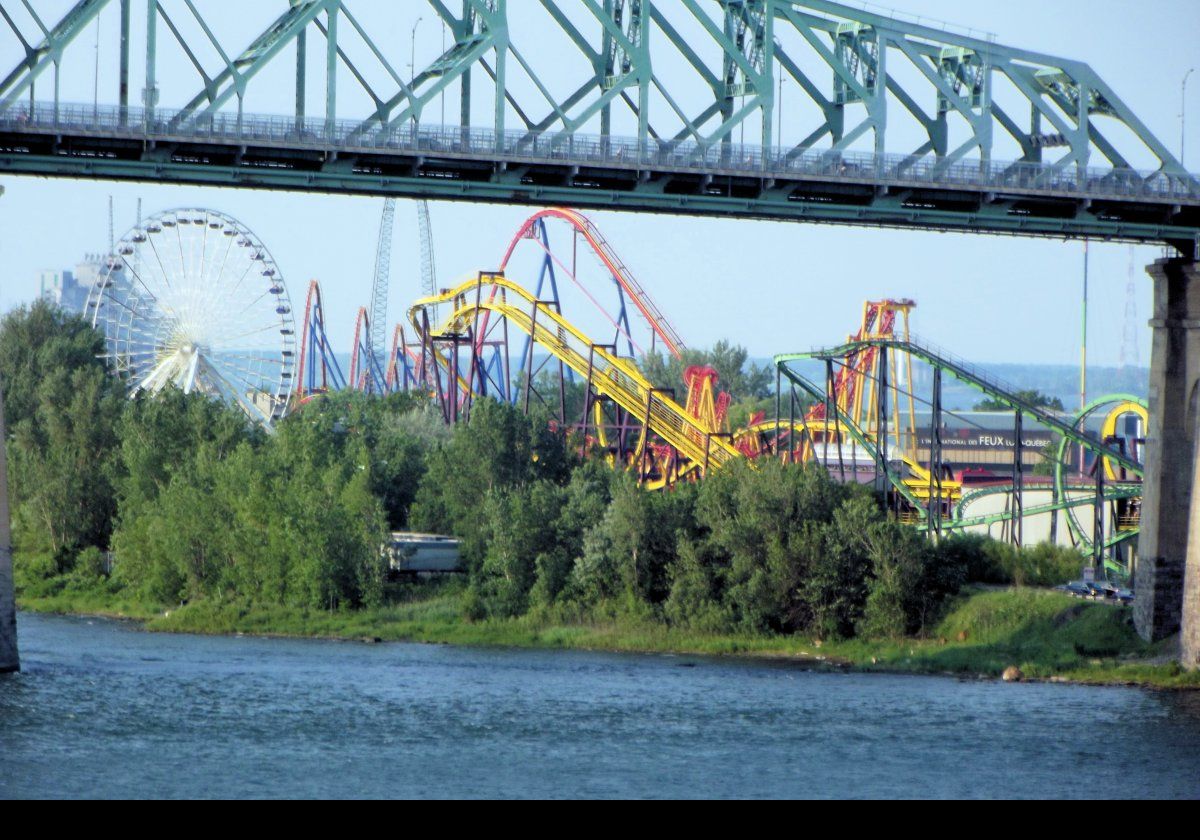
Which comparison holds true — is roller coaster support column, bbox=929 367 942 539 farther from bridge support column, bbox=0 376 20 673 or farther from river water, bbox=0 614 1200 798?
bridge support column, bbox=0 376 20 673

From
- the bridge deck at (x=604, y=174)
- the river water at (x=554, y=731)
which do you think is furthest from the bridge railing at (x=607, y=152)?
the river water at (x=554, y=731)

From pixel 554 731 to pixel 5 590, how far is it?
13.1m

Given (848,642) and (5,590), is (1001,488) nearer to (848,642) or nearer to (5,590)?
(848,642)

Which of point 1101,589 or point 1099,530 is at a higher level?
point 1099,530

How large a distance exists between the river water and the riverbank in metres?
1.84

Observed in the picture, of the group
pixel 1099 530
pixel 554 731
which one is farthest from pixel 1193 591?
pixel 554 731

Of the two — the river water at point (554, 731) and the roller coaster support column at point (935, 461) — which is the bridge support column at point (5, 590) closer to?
the river water at point (554, 731)

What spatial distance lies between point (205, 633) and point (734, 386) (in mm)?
107785

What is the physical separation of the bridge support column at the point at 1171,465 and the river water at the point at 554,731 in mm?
3982

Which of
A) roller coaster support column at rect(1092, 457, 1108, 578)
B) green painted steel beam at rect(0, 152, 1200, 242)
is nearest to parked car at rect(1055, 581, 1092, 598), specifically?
roller coaster support column at rect(1092, 457, 1108, 578)

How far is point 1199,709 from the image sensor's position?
3812 cm

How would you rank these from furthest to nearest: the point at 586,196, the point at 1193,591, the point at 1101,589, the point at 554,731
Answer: the point at 1101,589
the point at 586,196
the point at 1193,591
the point at 554,731

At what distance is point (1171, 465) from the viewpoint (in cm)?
4397

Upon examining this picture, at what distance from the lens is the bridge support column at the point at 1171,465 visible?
4375 cm
